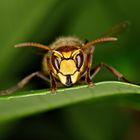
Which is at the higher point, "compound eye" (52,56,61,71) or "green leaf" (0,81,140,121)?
"compound eye" (52,56,61,71)

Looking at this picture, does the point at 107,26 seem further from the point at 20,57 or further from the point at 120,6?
the point at 20,57

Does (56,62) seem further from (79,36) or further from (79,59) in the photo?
(79,36)

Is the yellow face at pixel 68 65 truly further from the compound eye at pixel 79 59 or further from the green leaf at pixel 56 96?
the green leaf at pixel 56 96

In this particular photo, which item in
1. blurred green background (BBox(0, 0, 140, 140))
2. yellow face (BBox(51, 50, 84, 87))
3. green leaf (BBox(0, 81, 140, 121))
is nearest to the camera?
green leaf (BBox(0, 81, 140, 121))

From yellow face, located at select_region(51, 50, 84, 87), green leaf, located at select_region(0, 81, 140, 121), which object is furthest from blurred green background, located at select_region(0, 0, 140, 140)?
green leaf, located at select_region(0, 81, 140, 121)

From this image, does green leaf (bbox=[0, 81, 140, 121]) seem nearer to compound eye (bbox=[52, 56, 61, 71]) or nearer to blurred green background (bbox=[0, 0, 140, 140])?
compound eye (bbox=[52, 56, 61, 71])

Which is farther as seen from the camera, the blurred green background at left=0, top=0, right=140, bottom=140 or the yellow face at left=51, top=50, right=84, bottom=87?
the blurred green background at left=0, top=0, right=140, bottom=140

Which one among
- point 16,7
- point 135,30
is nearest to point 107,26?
point 135,30

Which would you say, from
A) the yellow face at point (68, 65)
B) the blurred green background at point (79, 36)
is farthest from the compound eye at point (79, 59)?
the blurred green background at point (79, 36)
